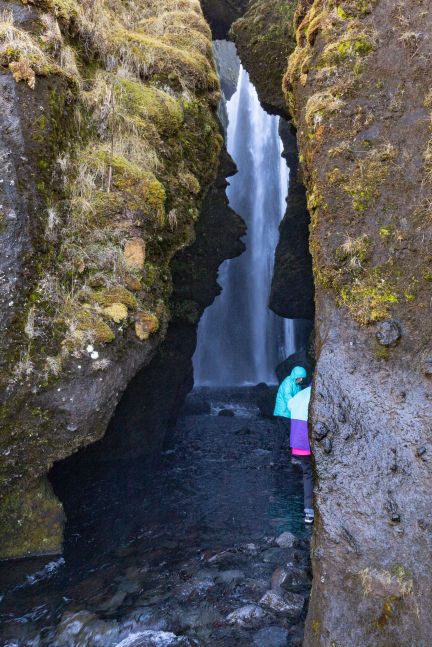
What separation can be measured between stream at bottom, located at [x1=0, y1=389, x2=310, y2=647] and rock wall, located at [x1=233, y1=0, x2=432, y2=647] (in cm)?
120

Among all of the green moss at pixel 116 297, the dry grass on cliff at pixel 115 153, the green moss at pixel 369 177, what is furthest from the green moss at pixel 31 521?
the green moss at pixel 369 177

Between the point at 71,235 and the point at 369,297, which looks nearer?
the point at 369,297

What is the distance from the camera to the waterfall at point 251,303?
2819 centimetres

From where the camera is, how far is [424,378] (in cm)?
493

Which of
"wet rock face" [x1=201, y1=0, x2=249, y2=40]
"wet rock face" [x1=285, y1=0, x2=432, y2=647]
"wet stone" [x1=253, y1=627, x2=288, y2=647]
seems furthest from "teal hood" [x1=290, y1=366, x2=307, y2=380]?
"wet rock face" [x1=201, y1=0, x2=249, y2=40]

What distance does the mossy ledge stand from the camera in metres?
5.91

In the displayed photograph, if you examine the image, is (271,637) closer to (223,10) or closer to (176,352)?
(176,352)

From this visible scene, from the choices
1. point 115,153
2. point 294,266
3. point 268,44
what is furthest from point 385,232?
point 294,266

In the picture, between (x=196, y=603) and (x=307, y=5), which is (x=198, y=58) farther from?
(x=196, y=603)

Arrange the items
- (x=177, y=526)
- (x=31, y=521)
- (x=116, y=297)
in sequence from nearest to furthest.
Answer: (x=31, y=521) → (x=116, y=297) → (x=177, y=526)

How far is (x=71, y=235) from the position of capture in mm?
6684

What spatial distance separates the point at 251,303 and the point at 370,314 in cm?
2374

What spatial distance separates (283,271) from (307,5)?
10.3 metres

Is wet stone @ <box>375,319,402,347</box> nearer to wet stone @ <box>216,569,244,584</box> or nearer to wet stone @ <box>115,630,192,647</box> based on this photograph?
wet stone @ <box>216,569,244,584</box>
